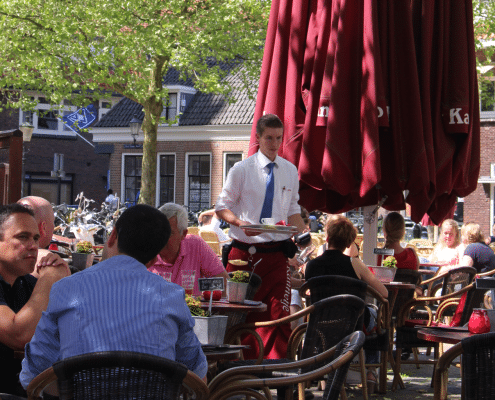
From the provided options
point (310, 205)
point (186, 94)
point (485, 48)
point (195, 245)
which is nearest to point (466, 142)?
point (310, 205)

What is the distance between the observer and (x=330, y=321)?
143 inches

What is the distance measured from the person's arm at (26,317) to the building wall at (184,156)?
2472cm

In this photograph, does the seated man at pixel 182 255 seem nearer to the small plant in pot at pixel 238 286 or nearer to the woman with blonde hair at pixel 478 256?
the small plant in pot at pixel 238 286

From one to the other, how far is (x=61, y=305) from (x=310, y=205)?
3013 mm

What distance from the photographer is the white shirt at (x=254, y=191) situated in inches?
190

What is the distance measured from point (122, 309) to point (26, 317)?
23.1 inches

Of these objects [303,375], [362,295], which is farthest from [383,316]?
[303,375]

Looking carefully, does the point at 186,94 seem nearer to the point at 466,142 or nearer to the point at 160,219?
the point at 466,142

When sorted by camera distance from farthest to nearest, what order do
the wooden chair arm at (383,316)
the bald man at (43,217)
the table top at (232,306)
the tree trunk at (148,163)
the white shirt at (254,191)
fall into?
the tree trunk at (148,163) < the wooden chair arm at (383,316) < the white shirt at (254,191) < the bald man at (43,217) < the table top at (232,306)

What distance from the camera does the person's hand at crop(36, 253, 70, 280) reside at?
272 centimetres

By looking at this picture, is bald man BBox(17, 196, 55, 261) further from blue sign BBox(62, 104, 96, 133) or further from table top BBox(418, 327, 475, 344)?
blue sign BBox(62, 104, 96, 133)

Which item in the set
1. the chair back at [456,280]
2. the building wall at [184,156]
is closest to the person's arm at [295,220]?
the chair back at [456,280]

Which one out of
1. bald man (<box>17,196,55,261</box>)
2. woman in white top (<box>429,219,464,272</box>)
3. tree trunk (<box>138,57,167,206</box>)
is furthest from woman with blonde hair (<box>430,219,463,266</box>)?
tree trunk (<box>138,57,167,206</box>)

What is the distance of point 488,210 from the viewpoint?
2148 cm
